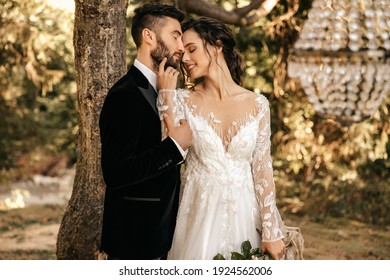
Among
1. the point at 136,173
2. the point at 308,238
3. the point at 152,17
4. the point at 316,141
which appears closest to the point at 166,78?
the point at 152,17

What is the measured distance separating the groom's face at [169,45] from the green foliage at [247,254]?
0.93 meters

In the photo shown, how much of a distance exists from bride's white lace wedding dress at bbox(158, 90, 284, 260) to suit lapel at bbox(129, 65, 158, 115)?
0.13m

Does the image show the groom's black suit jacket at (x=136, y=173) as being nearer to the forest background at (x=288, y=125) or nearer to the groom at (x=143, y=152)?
the groom at (x=143, y=152)

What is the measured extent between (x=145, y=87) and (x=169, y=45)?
0.76ft

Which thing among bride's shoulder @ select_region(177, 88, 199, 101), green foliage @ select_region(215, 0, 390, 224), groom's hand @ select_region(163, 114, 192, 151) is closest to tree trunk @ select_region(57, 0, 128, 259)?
bride's shoulder @ select_region(177, 88, 199, 101)

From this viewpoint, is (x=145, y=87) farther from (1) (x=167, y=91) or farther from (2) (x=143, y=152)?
(2) (x=143, y=152)

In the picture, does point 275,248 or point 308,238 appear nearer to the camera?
point 275,248

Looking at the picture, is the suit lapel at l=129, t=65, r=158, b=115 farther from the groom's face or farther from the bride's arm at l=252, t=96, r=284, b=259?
the bride's arm at l=252, t=96, r=284, b=259

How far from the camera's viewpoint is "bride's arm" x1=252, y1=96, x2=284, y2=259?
2.96 metres

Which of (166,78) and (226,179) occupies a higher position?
(166,78)

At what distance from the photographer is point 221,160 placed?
9.72 ft

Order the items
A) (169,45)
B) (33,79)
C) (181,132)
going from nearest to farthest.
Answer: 1. (181,132)
2. (169,45)
3. (33,79)

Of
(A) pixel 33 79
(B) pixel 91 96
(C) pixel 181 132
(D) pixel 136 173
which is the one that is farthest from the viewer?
(A) pixel 33 79
